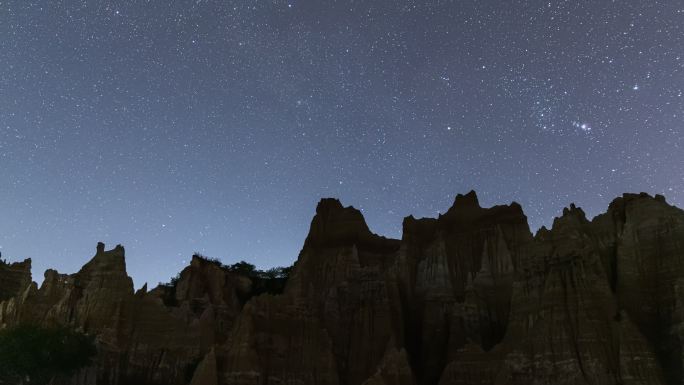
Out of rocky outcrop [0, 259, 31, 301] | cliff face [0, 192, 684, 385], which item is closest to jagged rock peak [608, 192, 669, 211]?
cliff face [0, 192, 684, 385]

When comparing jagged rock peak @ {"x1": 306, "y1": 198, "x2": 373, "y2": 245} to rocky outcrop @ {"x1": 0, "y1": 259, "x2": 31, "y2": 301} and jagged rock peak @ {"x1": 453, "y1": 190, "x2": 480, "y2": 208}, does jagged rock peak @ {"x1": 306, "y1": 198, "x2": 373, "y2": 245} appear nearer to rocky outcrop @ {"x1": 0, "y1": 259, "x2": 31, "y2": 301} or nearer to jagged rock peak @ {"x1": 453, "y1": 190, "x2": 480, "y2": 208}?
jagged rock peak @ {"x1": 453, "y1": 190, "x2": 480, "y2": 208}

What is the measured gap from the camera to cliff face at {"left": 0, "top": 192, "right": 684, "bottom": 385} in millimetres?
47000

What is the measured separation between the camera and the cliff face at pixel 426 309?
47.0 metres

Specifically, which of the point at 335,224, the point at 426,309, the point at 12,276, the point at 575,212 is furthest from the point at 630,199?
the point at 12,276

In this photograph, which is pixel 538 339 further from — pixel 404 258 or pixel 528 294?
pixel 404 258

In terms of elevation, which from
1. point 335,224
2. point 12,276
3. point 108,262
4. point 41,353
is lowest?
point 41,353

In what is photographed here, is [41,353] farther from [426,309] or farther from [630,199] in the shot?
[630,199]

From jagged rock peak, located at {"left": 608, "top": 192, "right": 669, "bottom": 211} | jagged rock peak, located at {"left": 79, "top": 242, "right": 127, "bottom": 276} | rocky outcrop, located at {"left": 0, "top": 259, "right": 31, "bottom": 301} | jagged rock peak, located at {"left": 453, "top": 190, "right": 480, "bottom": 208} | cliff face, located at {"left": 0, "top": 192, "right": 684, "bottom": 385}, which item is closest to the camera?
cliff face, located at {"left": 0, "top": 192, "right": 684, "bottom": 385}

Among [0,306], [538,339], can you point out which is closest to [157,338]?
[0,306]

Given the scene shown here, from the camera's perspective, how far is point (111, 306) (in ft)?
192

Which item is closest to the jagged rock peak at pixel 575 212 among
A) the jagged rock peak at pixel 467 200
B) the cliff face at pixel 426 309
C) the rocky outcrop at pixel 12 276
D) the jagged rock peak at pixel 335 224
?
the cliff face at pixel 426 309

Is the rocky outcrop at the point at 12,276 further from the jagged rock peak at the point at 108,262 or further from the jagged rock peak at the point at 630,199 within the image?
the jagged rock peak at the point at 630,199

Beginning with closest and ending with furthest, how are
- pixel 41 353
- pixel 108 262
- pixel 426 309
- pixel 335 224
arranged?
pixel 41 353, pixel 108 262, pixel 426 309, pixel 335 224

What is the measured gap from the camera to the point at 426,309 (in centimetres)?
6906
